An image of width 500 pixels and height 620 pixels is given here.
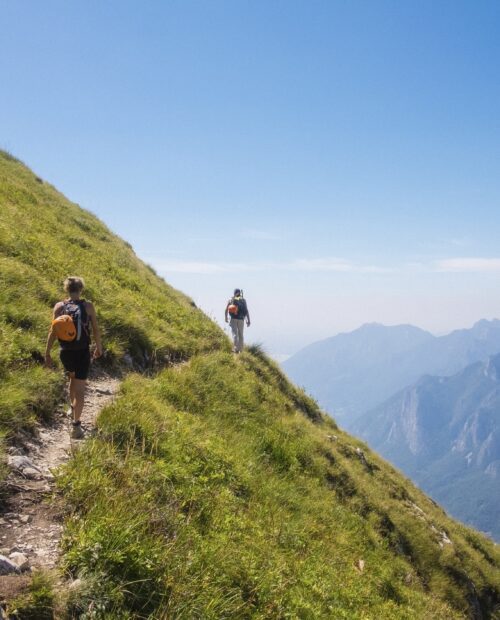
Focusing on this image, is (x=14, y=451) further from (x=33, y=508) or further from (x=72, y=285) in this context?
(x=72, y=285)

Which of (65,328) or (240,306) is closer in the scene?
(65,328)

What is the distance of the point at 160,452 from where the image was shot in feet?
22.8

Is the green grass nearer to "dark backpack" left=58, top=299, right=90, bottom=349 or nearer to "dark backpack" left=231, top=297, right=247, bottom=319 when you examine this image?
"dark backpack" left=58, top=299, right=90, bottom=349

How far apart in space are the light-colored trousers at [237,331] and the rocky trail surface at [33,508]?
37.8ft

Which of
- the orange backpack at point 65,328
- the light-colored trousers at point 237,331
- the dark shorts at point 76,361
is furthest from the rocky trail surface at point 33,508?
the light-colored trousers at point 237,331

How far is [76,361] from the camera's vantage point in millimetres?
7219

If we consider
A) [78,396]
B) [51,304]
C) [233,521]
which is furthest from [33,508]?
[51,304]

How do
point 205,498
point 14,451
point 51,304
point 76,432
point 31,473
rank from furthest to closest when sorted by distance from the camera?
point 51,304 → point 76,432 → point 205,498 → point 14,451 → point 31,473

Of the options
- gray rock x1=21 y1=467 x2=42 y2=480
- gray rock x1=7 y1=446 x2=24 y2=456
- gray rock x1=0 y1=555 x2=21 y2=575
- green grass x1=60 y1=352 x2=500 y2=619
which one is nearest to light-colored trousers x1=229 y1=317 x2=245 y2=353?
green grass x1=60 y1=352 x2=500 y2=619

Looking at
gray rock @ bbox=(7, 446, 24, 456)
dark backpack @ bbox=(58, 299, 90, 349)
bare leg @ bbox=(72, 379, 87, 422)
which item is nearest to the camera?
gray rock @ bbox=(7, 446, 24, 456)

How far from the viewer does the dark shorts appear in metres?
7.19

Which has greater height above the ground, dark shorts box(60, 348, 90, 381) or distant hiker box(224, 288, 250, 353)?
distant hiker box(224, 288, 250, 353)

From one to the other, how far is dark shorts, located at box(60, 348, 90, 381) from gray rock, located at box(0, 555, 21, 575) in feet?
11.6

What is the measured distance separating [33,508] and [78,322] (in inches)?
122
